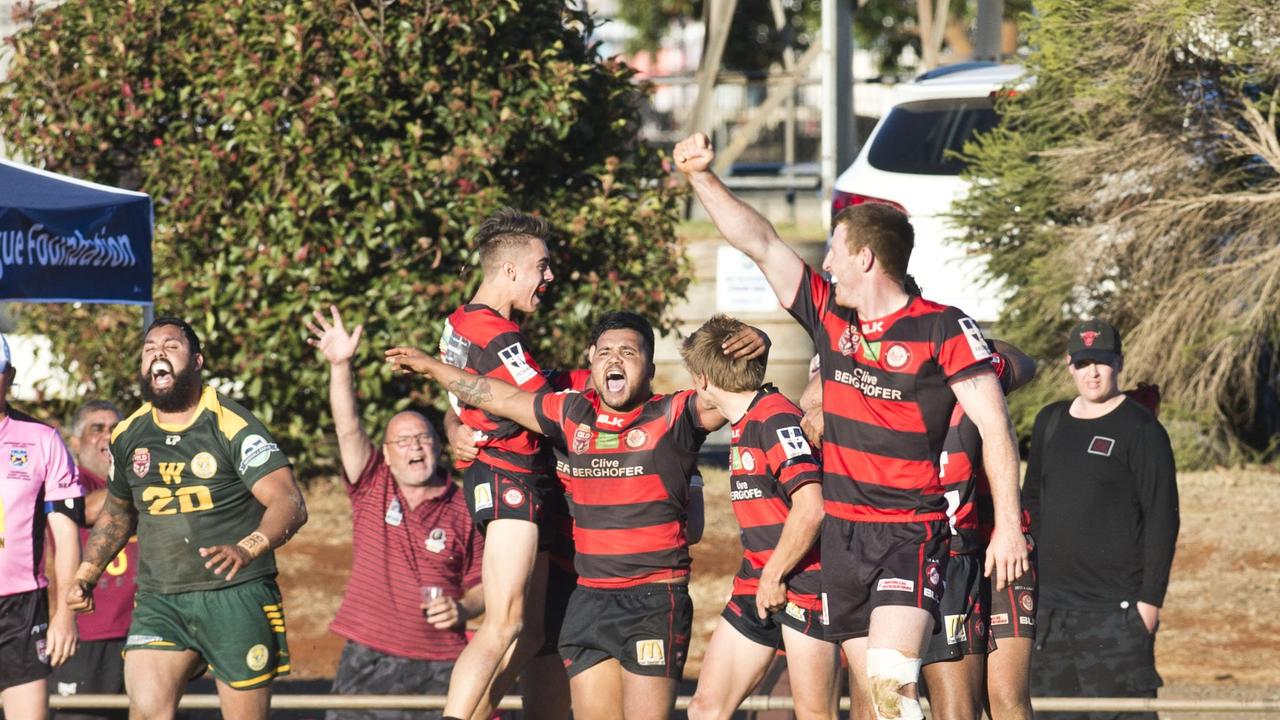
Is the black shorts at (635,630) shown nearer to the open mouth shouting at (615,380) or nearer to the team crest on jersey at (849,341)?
the open mouth shouting at (615,380)

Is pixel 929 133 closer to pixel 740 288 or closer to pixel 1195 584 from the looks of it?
pixel 740 288

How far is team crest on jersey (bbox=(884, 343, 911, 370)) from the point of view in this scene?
19.5ft

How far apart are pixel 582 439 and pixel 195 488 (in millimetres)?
1801

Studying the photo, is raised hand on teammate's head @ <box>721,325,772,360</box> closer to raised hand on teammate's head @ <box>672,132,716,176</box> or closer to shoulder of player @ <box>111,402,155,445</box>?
raised hand on teammate's head @ <box>672,132,716,176</box>

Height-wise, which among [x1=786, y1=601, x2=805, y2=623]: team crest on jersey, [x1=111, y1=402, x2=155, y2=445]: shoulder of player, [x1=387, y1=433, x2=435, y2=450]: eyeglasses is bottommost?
[x1=786, y1=601, x2=805, y2=623]: team crest on jersey

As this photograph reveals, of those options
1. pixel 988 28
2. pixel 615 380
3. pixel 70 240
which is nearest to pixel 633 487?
pixel 615 380

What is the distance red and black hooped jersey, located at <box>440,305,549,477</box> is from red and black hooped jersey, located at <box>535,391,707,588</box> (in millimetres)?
437

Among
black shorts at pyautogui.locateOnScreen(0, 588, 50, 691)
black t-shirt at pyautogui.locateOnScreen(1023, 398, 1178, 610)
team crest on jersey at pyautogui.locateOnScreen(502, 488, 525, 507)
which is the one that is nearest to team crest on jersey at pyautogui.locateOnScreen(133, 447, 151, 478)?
black shorts at pyautogui.locateOnScreen(0, 588, 50, 691)

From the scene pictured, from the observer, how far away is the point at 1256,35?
444 inches

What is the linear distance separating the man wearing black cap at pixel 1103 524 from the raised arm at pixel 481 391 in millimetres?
2762

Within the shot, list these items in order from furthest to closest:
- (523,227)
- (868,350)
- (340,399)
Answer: (340,399)
(523,227)
(868,350)

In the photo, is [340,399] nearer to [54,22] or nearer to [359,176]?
[359,176]

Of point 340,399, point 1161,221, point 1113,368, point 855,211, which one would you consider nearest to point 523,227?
point 340,399

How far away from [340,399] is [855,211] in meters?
3.04
